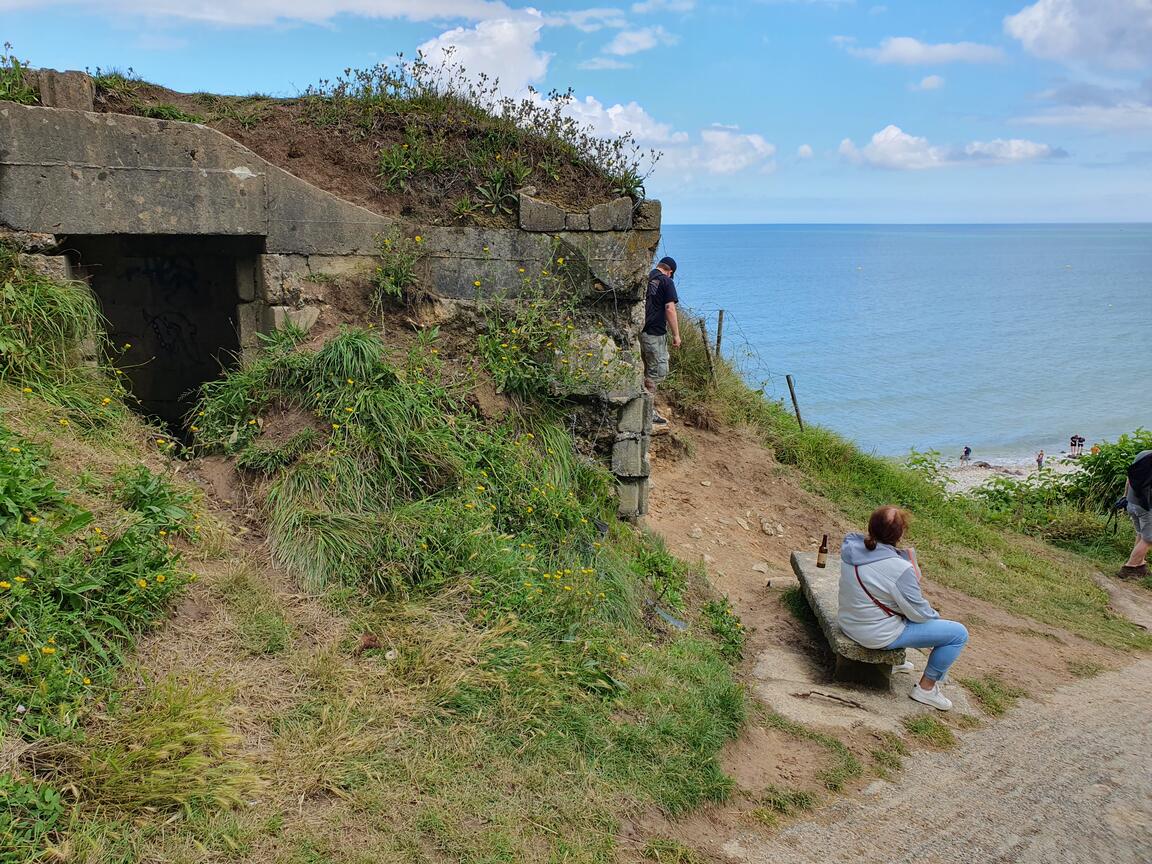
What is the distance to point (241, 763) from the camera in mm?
3725

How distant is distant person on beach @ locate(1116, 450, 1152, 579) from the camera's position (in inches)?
371

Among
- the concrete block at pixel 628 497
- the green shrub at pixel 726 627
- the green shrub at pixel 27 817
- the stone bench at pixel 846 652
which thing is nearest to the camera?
the green shrub at pixel 27 817

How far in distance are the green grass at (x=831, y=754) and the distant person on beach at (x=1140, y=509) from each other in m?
6.45

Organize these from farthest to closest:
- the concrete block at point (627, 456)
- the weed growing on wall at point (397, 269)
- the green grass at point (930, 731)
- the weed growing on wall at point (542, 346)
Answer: the concrete block at point (627, 456), the weed growing on wall at point (542, 346), the weed growing on wall at point (397, 269), the green grass at point (930, 731)

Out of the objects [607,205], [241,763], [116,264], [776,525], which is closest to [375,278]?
[607,205]

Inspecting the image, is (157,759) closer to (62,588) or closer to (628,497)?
(62,588)

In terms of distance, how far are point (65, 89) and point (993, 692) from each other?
8009 millimetres

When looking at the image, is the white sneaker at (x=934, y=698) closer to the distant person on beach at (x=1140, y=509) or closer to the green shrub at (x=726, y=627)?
the green shrub at (x=726, y=627)

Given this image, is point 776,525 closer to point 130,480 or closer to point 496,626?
point 496,626

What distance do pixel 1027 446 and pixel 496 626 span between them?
73.0 ft

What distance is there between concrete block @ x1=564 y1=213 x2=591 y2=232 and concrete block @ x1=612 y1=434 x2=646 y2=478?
1877mm

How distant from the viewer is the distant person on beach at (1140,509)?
30.9 feet

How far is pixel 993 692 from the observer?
20.6 ft

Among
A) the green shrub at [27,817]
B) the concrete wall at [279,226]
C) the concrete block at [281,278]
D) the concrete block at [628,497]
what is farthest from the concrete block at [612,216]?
the green shrub at [27,817]
